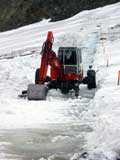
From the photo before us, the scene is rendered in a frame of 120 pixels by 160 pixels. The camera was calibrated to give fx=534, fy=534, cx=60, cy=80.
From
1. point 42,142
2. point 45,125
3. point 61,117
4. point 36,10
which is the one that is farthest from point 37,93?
point 36,10

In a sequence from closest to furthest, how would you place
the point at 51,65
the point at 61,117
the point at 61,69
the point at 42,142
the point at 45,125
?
the point at 42,142 < the point at 45,125 < the point at 61,117 < the point at 51,65 < the point at 61,69

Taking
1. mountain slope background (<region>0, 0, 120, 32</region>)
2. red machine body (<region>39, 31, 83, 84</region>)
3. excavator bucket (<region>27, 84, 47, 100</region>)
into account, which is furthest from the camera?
mountain slope background (<region>0, 0, 120, 32</region>)

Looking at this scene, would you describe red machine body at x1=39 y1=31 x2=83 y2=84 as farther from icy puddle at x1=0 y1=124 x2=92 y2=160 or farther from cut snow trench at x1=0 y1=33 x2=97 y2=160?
icy puddle at x1=0 y1=124 x2=92 y2=160

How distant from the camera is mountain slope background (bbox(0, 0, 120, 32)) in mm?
54266

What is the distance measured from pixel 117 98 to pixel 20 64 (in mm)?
13160

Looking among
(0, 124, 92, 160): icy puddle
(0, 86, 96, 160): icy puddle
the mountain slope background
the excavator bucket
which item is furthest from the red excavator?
the mountain slope background

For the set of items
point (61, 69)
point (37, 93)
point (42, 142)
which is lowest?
point (42, 142)

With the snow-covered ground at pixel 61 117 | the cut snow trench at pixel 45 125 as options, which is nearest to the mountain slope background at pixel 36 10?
the snow-covered ground at pixel 61 117

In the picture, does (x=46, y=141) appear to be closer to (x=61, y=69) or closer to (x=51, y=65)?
(x=51, y=65)

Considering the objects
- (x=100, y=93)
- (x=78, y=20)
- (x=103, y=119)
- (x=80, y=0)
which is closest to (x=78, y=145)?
(x=103, y=119)

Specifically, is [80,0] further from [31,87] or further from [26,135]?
[26,135]

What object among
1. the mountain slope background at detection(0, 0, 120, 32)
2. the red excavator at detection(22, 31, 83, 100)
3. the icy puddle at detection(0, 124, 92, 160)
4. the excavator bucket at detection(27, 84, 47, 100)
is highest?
the mountain slope background at detection(0, 0, 120, 32)

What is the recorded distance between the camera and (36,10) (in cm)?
5997

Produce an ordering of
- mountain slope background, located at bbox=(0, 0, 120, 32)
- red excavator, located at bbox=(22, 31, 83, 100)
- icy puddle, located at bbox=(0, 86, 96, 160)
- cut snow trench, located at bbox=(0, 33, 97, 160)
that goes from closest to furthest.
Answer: icy puddle, located at bbox=(0, 86, 96, 160), cut snow trench, located at bbox=(0, 33, 97, 160), red excavator, located at bbox=(22, 31, 83, 100), mountain slope background, located at bbox=(0, 0, 120, 32)
